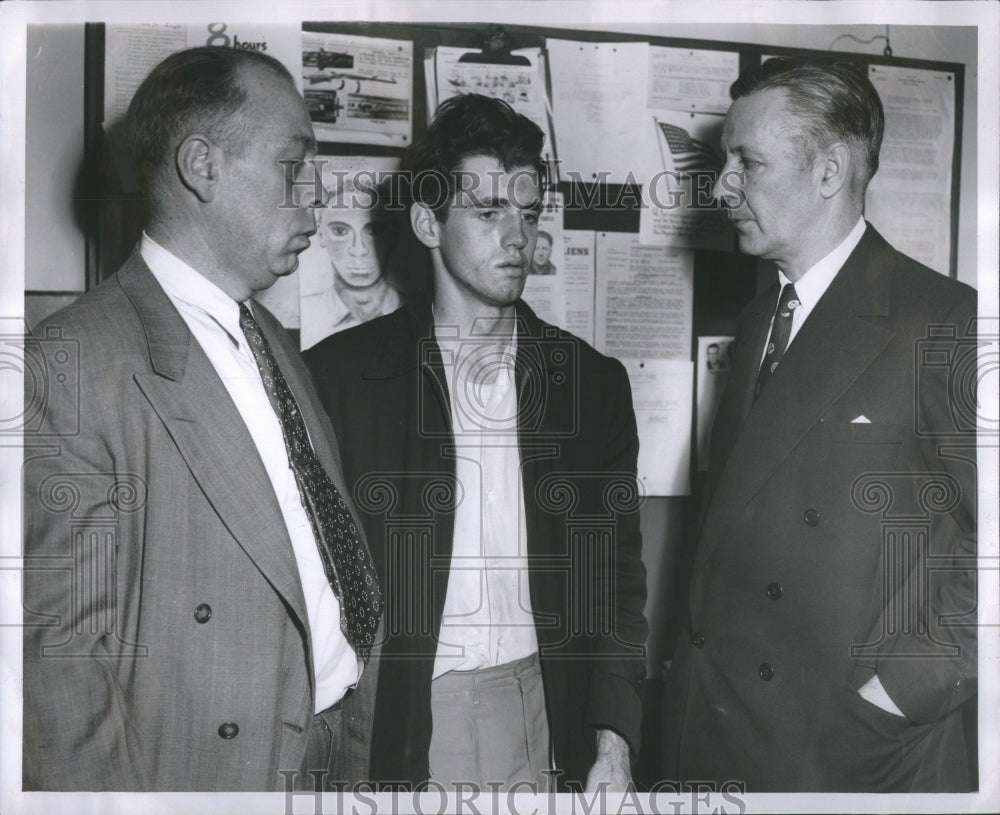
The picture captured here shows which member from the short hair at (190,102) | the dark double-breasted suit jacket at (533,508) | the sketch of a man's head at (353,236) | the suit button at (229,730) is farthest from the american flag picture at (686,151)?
the suit button at (229,730)

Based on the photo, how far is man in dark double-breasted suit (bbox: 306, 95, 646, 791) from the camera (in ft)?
4.21

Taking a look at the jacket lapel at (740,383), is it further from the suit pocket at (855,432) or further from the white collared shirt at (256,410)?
the white collared shirt at (256,410)

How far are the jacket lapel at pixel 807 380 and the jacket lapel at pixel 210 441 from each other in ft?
1.92

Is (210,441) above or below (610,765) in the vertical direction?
above

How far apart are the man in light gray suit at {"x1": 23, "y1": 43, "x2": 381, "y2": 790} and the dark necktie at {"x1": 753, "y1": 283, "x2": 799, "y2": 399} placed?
1.98 feet

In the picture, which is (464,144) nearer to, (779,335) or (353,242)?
(353,242)

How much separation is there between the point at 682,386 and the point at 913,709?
0.54 m

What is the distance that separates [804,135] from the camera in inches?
→ 50.9

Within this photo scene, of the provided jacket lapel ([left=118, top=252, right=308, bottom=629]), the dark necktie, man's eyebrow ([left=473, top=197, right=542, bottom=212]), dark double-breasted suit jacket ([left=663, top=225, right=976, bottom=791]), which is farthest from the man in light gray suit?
the dark necktie

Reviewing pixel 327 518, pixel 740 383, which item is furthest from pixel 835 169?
pixel 327 518

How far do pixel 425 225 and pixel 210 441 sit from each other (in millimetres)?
412

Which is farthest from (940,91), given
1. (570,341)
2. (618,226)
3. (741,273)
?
(570,341)

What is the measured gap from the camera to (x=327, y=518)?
4.07 feet

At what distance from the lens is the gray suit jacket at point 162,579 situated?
119 centimetres
